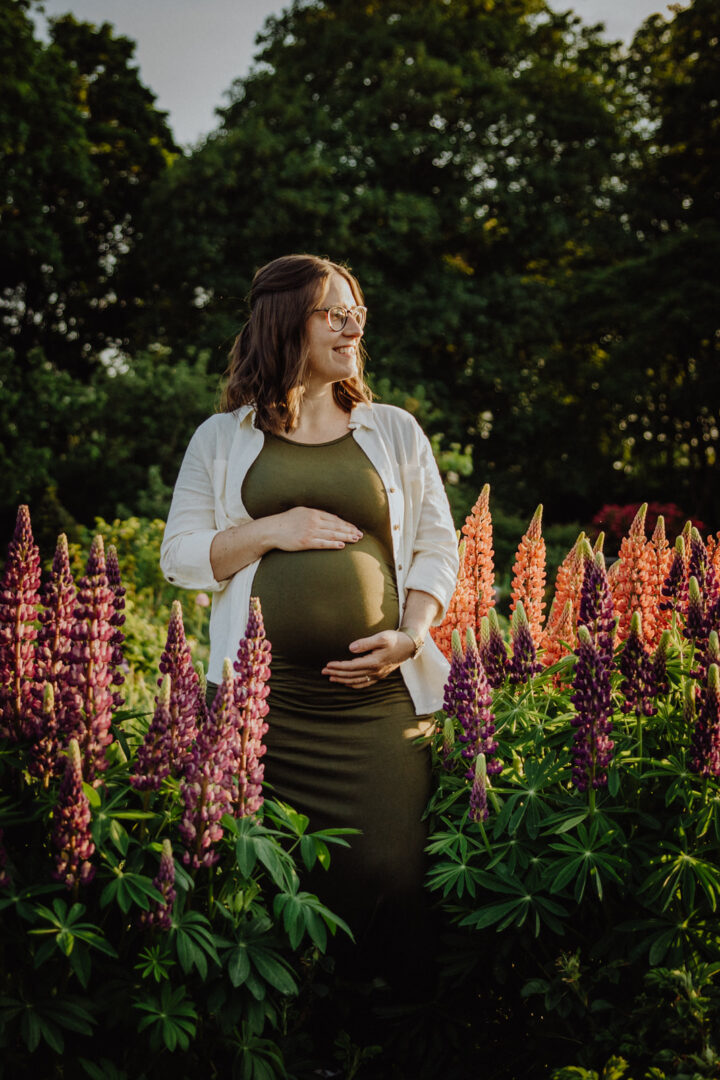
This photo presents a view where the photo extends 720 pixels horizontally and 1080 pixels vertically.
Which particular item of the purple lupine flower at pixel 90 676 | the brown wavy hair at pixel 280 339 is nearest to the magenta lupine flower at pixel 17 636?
the purple lupine flower at pixel 90 676

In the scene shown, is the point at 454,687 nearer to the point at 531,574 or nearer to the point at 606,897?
the point at 606,897

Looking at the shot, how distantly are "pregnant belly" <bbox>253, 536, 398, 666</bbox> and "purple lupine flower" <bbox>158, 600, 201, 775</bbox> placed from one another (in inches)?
22.4

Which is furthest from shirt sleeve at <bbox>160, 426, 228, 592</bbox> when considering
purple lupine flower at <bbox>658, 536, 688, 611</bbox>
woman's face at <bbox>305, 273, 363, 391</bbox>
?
purple lupine flower at <bbox>658, 536, 688, 611</bbox>

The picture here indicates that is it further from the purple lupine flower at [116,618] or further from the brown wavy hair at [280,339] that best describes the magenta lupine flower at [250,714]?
the brown wavy hair at [280,339]

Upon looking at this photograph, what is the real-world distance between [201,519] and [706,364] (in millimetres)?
16964

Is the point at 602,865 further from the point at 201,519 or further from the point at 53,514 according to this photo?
the point at 53,514

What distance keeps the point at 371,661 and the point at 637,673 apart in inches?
31.1

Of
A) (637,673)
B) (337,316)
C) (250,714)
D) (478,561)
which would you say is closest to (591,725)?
(637,673)

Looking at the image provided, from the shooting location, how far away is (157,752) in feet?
6.84

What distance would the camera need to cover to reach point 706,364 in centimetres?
1808

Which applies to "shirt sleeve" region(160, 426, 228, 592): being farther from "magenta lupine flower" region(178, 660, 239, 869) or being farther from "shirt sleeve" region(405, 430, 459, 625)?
"magenta lupine flower" region(178, 660, 239, 869)

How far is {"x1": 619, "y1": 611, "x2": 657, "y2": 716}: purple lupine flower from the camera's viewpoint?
246cm

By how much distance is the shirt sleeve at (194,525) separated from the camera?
3008mm

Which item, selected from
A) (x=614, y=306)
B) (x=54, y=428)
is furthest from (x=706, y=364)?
(x=54, y=428)
